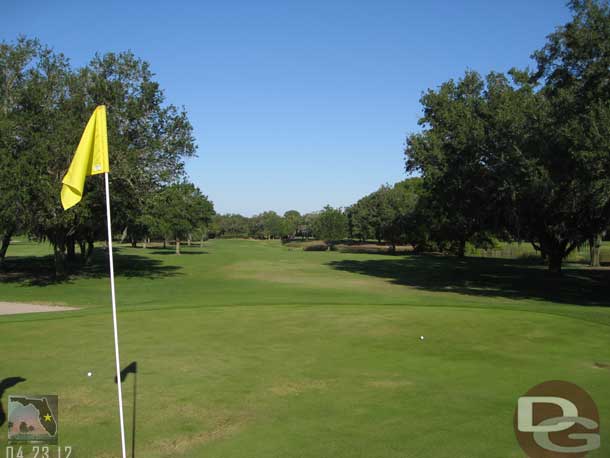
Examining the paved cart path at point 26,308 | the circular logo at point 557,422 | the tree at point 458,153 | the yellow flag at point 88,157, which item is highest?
the tree at point 458,153

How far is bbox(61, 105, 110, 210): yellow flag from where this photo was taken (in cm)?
641

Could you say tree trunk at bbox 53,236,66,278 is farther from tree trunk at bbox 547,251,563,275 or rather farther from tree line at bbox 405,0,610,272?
tree trunk at bbox 547,251,563,275

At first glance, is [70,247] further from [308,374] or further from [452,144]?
[308,374]

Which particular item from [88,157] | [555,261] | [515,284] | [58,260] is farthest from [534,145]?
[58,260]

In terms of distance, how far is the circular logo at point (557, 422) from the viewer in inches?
231

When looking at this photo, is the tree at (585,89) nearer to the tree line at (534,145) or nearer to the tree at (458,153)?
the tree line at (534,145)

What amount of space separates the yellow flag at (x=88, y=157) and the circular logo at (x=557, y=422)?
19.6 ft

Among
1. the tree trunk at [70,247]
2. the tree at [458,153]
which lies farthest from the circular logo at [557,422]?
the tree trunk at [70,247]

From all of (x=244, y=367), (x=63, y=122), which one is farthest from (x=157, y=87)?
(x=244, y=367)

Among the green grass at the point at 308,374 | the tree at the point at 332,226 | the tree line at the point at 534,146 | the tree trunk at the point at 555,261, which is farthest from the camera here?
the tree at the point at 332,226

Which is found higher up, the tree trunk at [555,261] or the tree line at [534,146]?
the tree line at [534,146]

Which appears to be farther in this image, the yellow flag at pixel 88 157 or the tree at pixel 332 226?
the tree at pixel 332 226

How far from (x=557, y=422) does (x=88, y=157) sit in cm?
669

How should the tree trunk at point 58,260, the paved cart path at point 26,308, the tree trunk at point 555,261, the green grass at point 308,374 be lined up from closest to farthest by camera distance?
1. the green grass at point 308,374
2. the paved cart path at point 26,308
3. the tree trunk at point 58,260
4. the tree trunk at point 555,261
